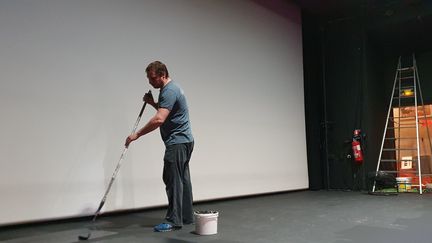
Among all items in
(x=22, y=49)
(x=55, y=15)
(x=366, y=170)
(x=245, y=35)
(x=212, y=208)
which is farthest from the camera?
(x=366, y=170)

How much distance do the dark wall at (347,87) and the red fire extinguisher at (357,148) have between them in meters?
0.09

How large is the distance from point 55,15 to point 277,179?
349cm

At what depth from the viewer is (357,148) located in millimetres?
5516

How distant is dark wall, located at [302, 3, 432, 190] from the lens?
5.67m

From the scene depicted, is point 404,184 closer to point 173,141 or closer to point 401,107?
point 401,107

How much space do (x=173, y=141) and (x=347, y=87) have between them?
158 inches

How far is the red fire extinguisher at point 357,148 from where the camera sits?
5512 mm

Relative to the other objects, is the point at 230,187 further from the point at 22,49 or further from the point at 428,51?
the point at 428,51

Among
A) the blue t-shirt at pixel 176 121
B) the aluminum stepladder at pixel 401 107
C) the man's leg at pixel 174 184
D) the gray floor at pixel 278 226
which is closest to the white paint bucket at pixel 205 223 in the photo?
the gray floor at pixel 278 226

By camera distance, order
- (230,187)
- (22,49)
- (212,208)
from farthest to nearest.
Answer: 1. (230,187)
2. (212,208)
3. (22,49)

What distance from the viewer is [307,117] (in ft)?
20.1

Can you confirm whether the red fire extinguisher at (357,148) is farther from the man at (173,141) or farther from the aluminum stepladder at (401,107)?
the man at (173,141)

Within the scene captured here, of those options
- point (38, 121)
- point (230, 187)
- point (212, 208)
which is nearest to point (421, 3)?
point (230, 187)

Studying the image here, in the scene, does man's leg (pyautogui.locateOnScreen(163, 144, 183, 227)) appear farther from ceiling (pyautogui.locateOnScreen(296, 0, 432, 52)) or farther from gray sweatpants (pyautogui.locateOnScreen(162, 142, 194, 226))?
ceiling (pyautogui.locateOnScreen(296, 0, 432, 52))
